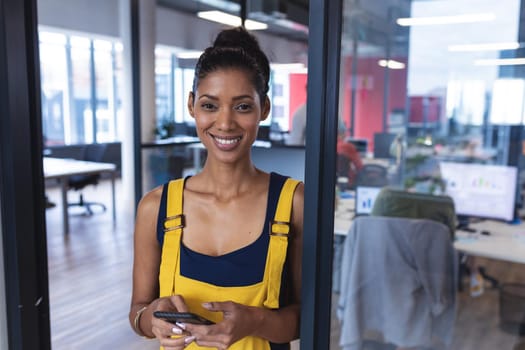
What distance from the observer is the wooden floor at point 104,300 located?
3244mm

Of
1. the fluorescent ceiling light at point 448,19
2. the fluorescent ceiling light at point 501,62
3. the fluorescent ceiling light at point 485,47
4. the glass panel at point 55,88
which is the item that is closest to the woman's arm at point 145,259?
the fluorescent ceiling light at point 501,62

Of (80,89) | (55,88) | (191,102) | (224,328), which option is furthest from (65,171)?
(224,328)

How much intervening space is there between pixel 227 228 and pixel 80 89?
32.5 feet

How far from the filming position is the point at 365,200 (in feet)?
11.7

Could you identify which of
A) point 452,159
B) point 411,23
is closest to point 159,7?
point 411,23

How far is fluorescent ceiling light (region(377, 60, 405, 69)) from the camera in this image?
26.4 ft

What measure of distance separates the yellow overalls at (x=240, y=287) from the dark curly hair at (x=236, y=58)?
249 mm

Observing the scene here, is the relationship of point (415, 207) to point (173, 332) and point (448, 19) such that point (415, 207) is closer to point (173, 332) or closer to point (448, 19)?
point (173, 332)

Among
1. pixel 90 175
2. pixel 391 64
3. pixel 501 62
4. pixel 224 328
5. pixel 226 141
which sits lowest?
pixel 90 175

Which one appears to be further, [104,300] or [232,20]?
[232,20]

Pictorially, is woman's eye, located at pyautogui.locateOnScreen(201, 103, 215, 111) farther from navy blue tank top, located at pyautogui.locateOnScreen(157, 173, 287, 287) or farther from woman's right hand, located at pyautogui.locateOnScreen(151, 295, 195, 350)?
woman's right hand, located at pyautogui.locateOnScreen(151, 295, 195, 350)

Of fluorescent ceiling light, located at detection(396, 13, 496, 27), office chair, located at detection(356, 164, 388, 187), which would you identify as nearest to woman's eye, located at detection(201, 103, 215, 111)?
office chair, located at detection(356, 164, 388, 187)

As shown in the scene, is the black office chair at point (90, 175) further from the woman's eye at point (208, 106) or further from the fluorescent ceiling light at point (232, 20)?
the woman's eye at point (208, 106)

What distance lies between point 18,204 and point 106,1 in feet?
27.5
